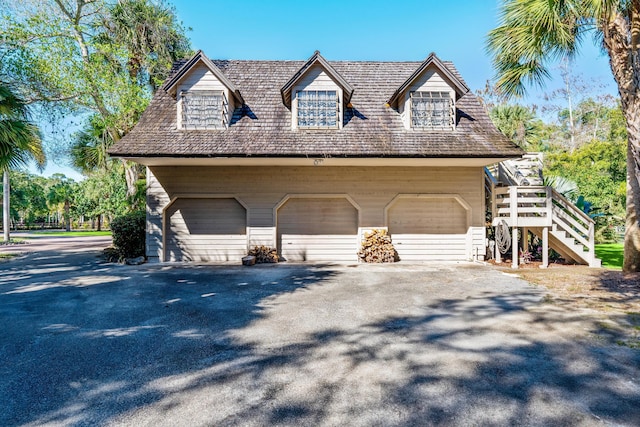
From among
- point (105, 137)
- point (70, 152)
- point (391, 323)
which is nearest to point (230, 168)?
point (391, 323)

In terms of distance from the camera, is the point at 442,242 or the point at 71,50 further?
the point at 71,50

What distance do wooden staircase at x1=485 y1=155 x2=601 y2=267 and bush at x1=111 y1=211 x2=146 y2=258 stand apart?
12.5 metres

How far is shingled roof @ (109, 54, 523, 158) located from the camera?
9.27m

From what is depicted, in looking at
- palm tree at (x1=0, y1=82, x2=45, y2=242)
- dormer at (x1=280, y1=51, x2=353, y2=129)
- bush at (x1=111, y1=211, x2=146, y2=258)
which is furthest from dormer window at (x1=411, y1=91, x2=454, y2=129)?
palm tree at (x1=0, y1=82, x2=45, y2=242)

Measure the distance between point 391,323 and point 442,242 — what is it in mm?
7092

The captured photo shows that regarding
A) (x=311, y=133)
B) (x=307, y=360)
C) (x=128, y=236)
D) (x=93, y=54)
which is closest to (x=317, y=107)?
(x=311, y=133)

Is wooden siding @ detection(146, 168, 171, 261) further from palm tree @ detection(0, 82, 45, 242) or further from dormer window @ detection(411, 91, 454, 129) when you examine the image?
dormer window @ detection(411, 91, 454, 129)

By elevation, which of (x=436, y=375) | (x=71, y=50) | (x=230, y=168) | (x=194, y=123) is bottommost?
(x=436, y=375)

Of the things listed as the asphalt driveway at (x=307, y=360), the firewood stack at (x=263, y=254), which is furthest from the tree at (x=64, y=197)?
the asphalt driveway at (x=307, y=360)

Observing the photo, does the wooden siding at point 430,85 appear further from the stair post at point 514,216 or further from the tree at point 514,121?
the tree at point 514,121

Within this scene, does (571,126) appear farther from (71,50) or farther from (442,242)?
(71,50)

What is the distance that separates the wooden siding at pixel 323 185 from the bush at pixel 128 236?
141 centimetres

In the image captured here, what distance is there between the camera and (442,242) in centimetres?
1093

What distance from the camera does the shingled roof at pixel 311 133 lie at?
30.4 feet
